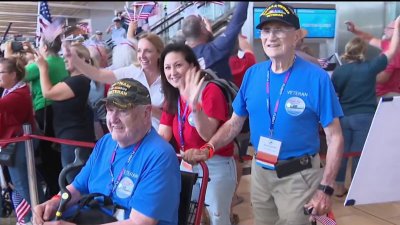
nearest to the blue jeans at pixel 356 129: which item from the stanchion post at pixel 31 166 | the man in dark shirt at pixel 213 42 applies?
the man in dark shirt at pixel 213 42

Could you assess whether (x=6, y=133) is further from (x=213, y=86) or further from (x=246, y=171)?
(x=246, y=171)

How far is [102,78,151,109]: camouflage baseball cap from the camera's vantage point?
2125 mm

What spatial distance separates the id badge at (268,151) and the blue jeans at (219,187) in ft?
1.51

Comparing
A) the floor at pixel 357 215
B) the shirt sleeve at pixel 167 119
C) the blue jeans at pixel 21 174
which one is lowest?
the floor at pixel 357 215

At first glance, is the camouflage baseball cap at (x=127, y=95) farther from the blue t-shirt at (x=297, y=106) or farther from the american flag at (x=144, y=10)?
the american flag at (x=144, y=10)

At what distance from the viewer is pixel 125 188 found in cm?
212

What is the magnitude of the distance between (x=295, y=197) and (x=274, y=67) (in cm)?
66

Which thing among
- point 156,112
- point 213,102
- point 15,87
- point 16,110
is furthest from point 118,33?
point 213,102

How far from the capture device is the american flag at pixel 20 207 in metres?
4.05

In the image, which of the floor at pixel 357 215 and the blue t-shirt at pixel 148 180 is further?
the floor at pixel 357 215

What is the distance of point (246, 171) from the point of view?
5809 millimetres

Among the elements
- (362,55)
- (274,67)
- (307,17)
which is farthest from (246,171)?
(274,67)

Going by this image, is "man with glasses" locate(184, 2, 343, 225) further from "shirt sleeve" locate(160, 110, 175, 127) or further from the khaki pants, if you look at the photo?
"shirt sleeve" locate(160, 110, 175, 127)

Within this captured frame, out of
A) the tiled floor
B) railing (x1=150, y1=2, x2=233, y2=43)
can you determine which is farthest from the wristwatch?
railing (x1=150, y1=2, x2=233, y2=43)
